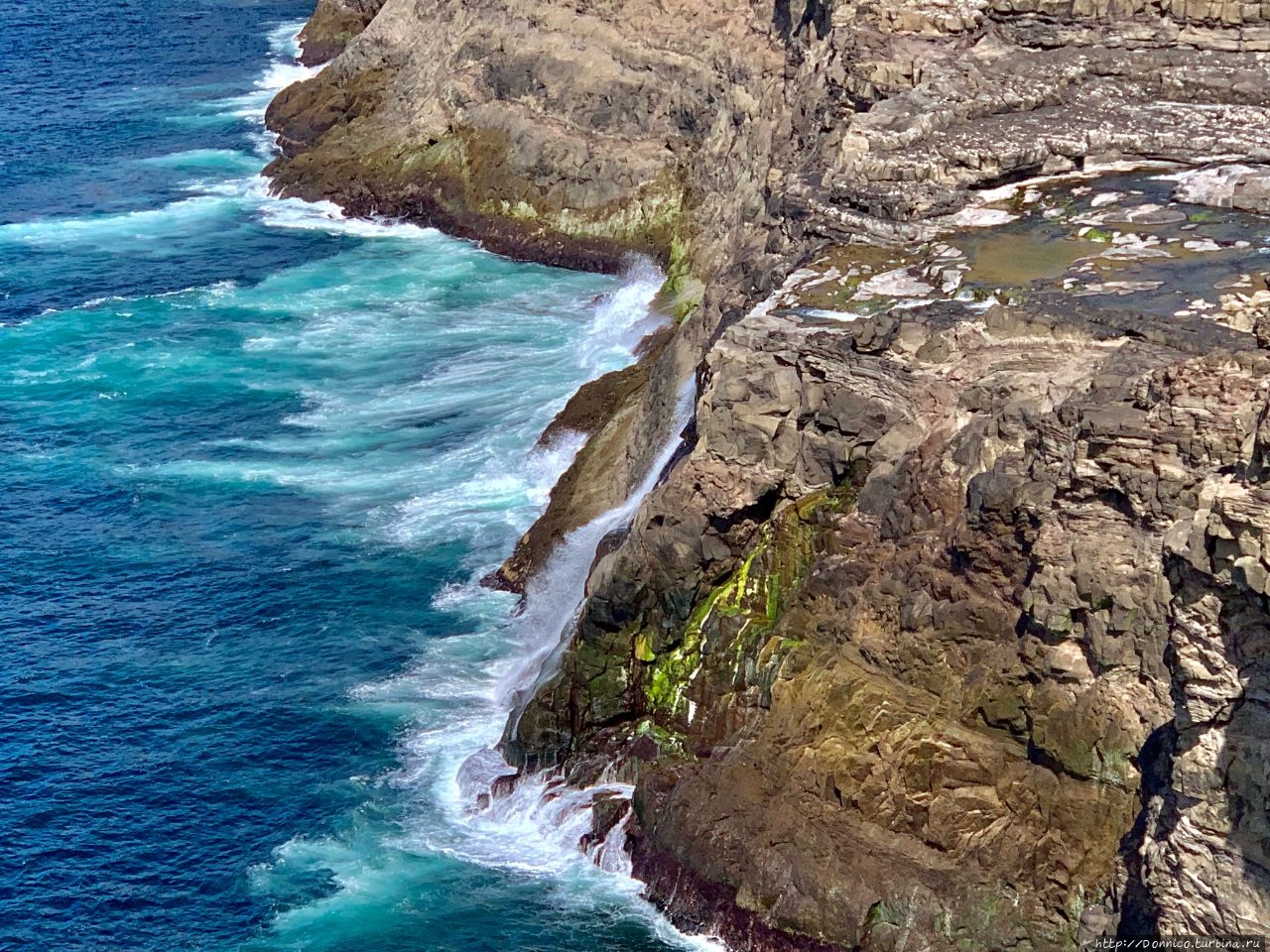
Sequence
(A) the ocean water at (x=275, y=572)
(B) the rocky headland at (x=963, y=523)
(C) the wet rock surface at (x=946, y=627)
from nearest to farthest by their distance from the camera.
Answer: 1. (C) the wet rock surface at (x=946, y=627)
2. (B) the rocky headland at (x=963, y=523)
3. (A) the ocean water at (x=275, y=572)

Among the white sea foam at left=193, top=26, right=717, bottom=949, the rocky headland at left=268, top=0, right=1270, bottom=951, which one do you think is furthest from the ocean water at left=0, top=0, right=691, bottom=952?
the rocky headland at left=268, top=0, right=1270, bottom=951

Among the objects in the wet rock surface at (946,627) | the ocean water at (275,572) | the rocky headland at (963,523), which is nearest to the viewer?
the wet rock surface at (946,627)

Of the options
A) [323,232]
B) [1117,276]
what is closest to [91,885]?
[1117,276]

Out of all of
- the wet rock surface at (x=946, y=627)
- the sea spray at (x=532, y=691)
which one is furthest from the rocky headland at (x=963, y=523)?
the sea spray at (x=532, y=691)

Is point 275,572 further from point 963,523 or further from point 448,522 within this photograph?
point 963,523

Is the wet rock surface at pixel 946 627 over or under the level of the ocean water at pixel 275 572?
over

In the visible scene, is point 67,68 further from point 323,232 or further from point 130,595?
point 130,595

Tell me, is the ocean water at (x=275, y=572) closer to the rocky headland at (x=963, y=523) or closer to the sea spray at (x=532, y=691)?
the sea spray at (x=532, y=691)
